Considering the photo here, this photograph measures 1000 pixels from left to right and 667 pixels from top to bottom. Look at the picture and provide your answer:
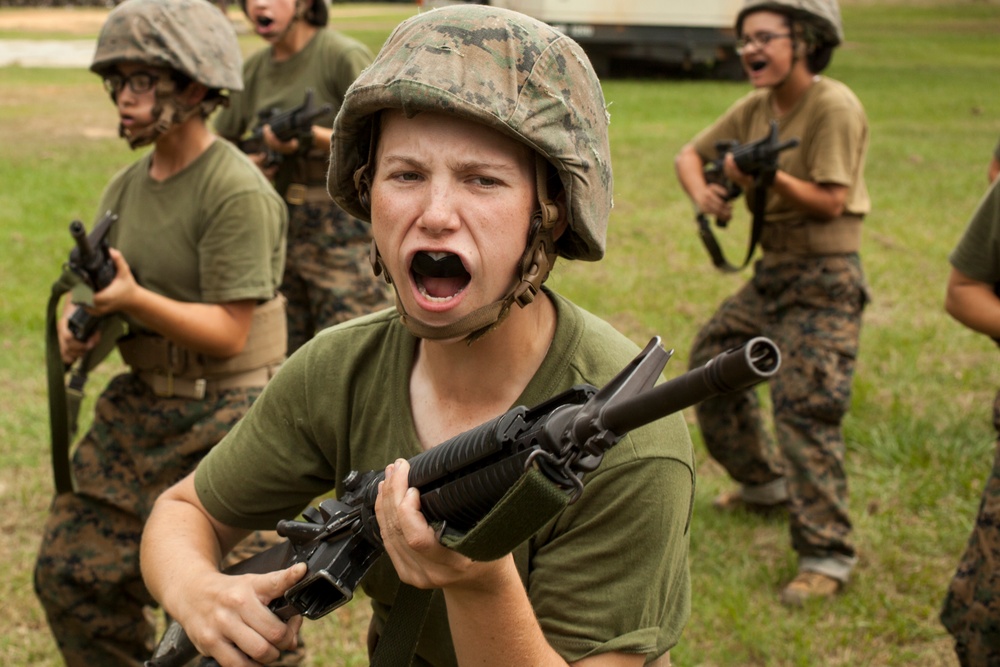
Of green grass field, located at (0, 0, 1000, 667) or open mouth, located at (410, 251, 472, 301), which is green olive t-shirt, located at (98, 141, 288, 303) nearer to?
green grass field, located at (0, 0, 1000, 667)

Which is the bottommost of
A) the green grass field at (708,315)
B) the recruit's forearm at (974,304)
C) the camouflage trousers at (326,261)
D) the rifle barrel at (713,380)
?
the green grass field at (708,315)

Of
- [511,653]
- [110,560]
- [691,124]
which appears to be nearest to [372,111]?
[511,653]

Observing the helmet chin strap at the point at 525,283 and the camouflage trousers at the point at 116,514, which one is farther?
the camouflage trousers at the point at 116,514

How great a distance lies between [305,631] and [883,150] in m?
13.8

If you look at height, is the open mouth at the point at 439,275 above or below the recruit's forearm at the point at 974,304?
above

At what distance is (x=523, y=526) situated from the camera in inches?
76.9

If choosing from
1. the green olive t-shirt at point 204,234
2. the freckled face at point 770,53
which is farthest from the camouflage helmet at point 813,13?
the green olive t-shirt at point 204,234

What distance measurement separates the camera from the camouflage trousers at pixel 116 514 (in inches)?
169

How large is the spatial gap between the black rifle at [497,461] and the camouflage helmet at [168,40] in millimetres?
2451

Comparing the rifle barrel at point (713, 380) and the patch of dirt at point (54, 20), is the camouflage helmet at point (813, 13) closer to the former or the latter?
the rifle barrel at point (713, 380)

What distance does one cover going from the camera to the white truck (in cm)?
2389

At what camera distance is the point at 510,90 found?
229 cm

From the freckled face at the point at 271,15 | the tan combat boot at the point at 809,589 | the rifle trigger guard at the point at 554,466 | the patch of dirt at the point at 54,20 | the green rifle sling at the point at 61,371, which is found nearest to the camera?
the rifle trigger guard at the point at 554,466

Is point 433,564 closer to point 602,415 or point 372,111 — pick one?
point 602,415
